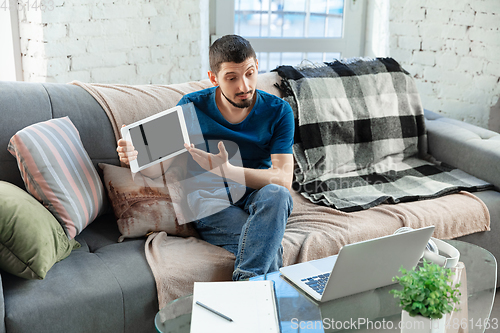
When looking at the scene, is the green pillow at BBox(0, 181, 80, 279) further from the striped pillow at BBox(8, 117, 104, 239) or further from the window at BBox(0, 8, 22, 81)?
the window at BBox(0, 8, 22, 81)

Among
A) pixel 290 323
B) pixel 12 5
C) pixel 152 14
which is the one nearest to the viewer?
pixel 290 323

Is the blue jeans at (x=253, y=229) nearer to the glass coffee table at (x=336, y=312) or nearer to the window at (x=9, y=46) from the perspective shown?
the glass coffee table at (x=336, y=312)

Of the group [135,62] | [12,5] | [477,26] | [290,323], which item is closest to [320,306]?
[290,323]

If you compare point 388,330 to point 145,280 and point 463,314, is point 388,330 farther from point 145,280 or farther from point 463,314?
point 145,280

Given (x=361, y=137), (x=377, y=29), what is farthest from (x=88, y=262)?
(x=377, y=29)

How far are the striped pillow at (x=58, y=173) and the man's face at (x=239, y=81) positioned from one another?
54 centimetres

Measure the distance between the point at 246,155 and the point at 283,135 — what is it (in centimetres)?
15

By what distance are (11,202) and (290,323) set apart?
797 millimetres

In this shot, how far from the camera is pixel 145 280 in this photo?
1286 mm

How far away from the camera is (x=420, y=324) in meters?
0.78

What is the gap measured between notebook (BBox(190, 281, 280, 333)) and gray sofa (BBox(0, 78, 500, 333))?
1.16ft

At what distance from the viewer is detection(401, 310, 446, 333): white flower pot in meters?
0.77

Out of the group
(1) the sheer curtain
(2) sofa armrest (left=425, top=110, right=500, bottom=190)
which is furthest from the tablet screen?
(1) the sheer curtain

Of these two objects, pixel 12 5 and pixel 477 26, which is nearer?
pixel 12 5
